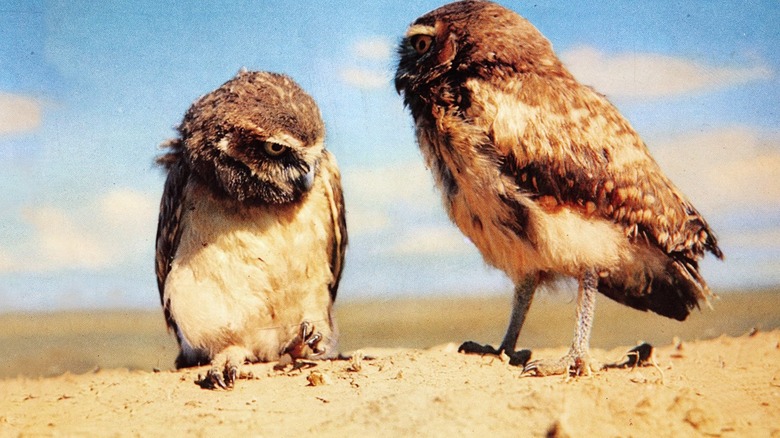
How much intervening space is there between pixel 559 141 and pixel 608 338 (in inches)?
127

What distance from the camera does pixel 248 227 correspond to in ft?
18.8

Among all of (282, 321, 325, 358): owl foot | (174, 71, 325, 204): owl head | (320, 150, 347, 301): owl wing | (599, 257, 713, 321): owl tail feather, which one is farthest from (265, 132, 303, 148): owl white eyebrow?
(599, 257, 713, 321): owl tail feather

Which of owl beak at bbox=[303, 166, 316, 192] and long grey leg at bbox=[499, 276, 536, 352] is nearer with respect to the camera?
owl beak at bbox=[303, 166, 316, 192]

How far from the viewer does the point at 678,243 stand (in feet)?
17.1

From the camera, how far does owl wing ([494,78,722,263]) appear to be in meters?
4.95

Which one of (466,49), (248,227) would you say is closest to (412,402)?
(248,227)

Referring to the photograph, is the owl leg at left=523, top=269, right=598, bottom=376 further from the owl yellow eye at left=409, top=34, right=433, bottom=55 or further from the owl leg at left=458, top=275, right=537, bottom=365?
the owl yellow eye at left=409, top=34, right=433, bottom=55

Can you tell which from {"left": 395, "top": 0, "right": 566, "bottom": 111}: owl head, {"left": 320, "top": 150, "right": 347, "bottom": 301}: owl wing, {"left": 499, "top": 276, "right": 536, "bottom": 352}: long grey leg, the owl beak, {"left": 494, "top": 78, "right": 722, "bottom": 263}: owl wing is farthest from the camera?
{"left": 320, "top": 150, "right": 347, "bottom": 301}: owl wing

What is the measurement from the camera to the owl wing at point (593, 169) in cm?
495

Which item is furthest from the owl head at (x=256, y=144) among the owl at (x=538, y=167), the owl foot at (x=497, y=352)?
the owl foot at (x=497, y=352)

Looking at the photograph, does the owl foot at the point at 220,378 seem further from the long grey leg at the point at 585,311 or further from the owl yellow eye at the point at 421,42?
the owl yellow eye at the point at 421,42

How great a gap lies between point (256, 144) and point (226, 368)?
1.67 metres

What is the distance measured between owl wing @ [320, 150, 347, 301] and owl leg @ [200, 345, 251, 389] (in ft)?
3.33

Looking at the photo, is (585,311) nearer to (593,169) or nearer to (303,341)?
(593,169)
